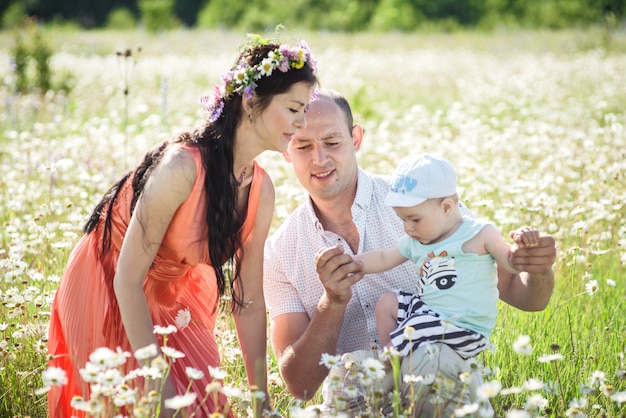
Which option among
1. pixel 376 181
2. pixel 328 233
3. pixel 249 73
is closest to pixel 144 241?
pixel 249 73

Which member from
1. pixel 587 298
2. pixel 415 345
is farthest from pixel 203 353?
pixel 587 298

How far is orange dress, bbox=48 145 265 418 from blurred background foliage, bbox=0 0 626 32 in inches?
1198

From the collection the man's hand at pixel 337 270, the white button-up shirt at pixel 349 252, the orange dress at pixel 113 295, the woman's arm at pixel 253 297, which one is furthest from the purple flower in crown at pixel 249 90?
the white button-up shirt at pixel 349 252

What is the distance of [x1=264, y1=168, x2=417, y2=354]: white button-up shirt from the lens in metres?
3.62

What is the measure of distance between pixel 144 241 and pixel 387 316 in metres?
0.96

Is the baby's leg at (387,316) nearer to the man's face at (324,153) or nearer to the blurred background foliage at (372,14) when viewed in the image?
the man's face at (324,153)

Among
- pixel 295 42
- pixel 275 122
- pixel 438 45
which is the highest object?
pixel 295 42

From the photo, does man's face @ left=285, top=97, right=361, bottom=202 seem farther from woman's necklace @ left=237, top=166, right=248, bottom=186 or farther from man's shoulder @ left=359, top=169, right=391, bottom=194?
woman's necklace @ left=237, top=166, right=248, bottom=186

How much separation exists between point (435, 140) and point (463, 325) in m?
4.10

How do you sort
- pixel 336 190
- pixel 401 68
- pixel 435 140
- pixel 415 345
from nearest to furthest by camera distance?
pixel 415 345
pixel 336 190
pixel 435 140
pixel 401 68

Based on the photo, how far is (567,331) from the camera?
3809 mm

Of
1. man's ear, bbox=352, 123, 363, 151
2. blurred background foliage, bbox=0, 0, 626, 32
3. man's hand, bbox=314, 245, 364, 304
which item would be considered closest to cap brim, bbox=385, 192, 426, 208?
man's hand, bbox=314, 245, 364, 304

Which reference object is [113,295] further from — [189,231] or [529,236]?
[529,236]

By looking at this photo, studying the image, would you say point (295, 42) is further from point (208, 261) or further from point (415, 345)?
point (415, 345)
